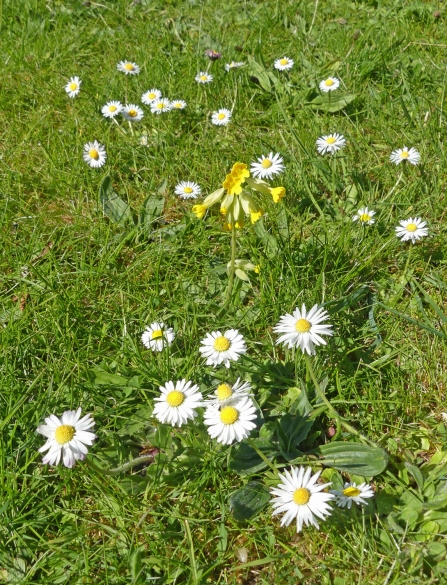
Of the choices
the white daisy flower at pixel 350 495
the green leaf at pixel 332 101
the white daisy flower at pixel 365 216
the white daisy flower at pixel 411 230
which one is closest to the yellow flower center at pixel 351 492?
the white daisy flower at pixel 350 495

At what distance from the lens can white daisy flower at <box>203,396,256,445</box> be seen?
5.27ft

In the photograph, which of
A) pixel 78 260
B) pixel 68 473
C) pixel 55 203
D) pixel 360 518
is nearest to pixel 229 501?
pixel 360 518

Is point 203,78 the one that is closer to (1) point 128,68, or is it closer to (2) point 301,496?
(1) point 128,68

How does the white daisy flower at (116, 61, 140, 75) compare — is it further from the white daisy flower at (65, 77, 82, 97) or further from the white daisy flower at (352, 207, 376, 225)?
the white daisy flower at (352, 207, 376, 225)

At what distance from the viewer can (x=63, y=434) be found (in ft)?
4.99

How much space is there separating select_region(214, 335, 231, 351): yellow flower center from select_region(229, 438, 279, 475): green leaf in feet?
0.94

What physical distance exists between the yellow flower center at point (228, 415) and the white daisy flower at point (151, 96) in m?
2.03

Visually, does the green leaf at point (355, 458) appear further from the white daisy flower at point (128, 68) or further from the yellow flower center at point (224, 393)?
the white daisy flower at point (128, 68)

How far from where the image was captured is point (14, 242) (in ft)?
8.34

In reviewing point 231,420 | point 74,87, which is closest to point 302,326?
point 231,420

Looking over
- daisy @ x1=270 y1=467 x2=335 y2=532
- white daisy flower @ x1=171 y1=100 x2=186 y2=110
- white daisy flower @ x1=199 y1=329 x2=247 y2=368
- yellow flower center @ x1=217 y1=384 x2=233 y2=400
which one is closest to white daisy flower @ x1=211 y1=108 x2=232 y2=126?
white daisy flower @ x1=171 y1=100 x2=186 y2=110

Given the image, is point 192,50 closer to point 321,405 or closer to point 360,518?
point 321,405

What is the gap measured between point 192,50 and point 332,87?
1027 millimetres

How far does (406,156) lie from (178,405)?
1577mm
